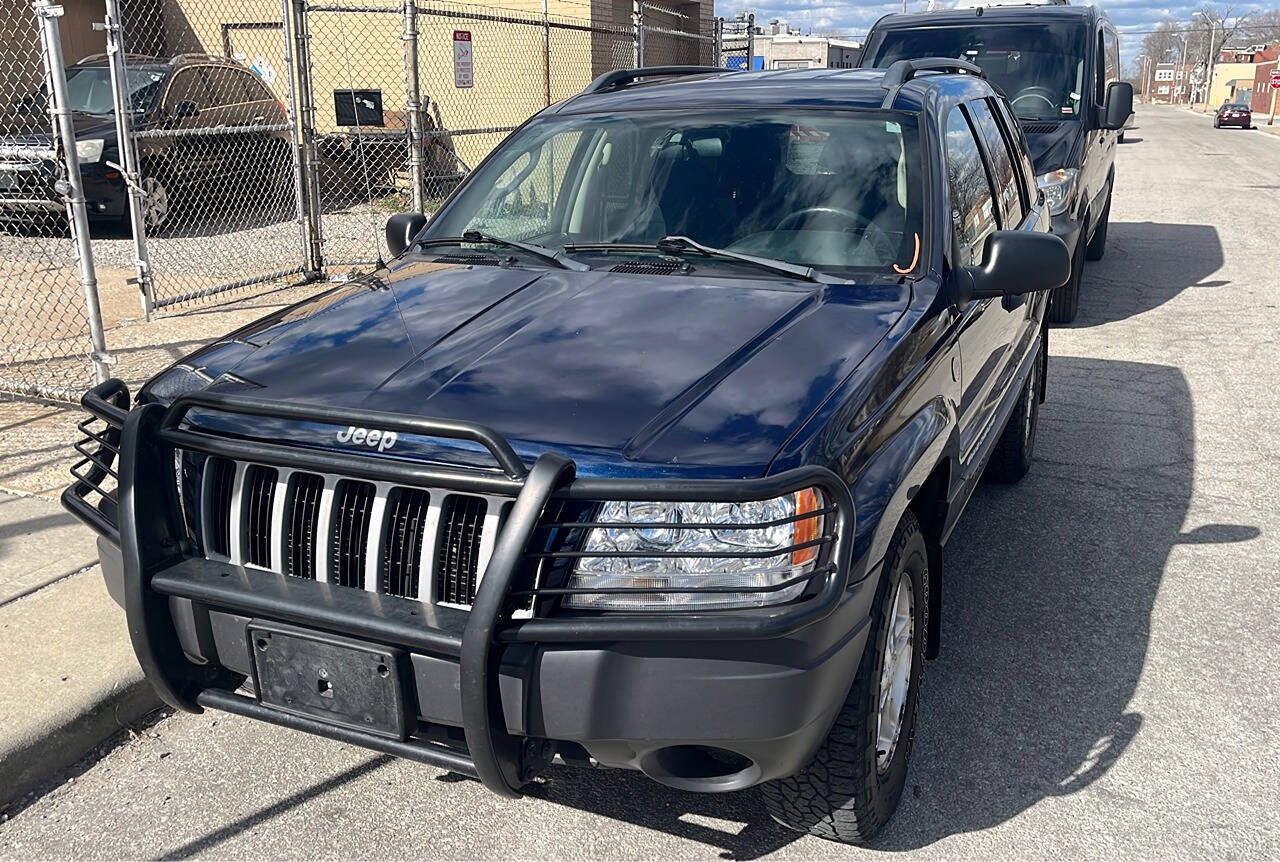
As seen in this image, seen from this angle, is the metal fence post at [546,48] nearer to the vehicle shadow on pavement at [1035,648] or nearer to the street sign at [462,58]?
the street sign at [462,58]

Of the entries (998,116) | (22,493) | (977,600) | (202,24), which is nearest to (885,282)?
(977,600)

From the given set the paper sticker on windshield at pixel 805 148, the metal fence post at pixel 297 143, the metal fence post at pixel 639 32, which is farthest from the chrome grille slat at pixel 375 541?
the metal fence post at pixel 639 32

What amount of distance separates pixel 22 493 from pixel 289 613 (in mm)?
3133

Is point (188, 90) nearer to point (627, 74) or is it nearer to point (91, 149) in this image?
point (91, 149)

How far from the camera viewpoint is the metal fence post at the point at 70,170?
566 cm

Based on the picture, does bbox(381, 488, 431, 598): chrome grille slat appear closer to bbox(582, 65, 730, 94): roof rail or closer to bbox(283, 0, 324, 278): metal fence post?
bbox(582, 65, 730, 94): roof rail

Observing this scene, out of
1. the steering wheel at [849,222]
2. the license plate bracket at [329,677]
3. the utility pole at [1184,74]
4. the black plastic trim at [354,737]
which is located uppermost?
the utility pole at [1184,74]

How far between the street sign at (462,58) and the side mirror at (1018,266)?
266 inches

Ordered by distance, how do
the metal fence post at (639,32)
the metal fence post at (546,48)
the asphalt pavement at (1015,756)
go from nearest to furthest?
1. the asphalt pavement at (1015,756)
2. the metal fence post at (546,48)
3. the metal fence post at (639,32)

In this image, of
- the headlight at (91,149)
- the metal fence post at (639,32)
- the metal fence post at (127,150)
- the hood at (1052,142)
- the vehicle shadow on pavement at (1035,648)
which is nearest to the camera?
the vehicle shadow on pavement at (1035,648)

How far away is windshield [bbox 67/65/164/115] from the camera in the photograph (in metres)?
12.6

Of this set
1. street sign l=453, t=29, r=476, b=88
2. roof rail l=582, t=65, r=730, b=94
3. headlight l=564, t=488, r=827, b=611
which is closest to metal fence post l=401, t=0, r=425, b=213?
street sign l=453, t=29, r=476, b=88

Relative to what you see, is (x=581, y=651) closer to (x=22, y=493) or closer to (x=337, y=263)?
(x=22, y=493)

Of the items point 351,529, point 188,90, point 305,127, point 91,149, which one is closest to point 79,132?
point 91,149
